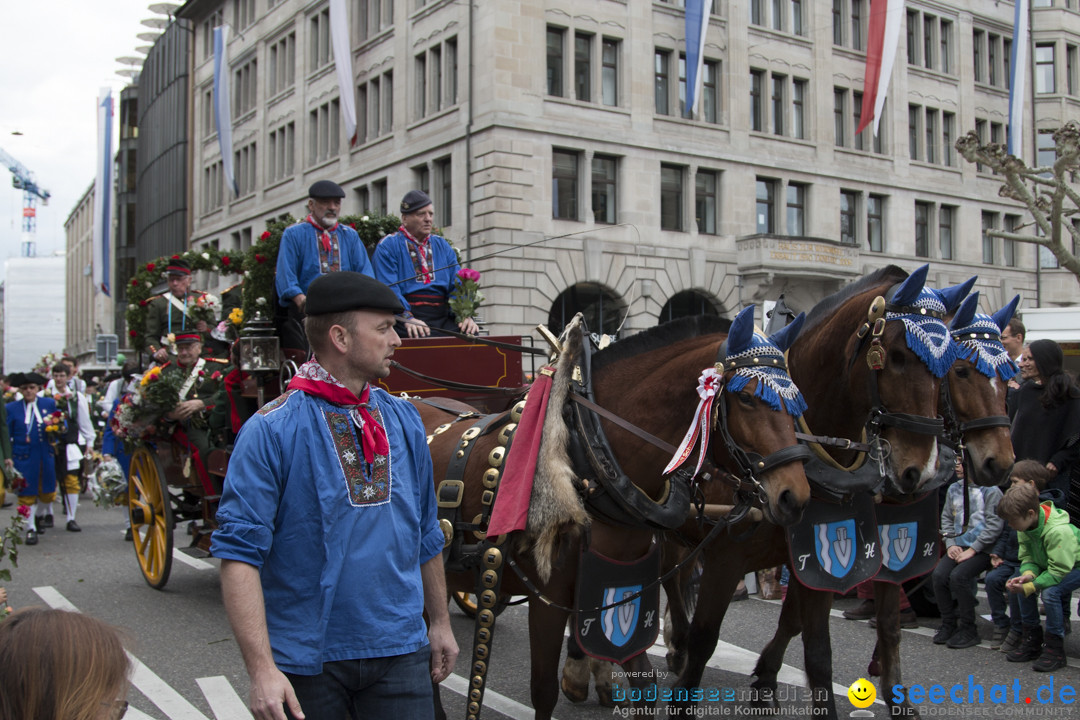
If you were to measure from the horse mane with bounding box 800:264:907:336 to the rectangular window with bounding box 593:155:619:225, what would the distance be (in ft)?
68.4

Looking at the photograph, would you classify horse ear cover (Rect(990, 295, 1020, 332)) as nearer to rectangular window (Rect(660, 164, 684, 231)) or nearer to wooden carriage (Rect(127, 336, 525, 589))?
wooden carriage (Rect(127, 336, 525, 589))

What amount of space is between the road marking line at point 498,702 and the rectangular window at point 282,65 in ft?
107

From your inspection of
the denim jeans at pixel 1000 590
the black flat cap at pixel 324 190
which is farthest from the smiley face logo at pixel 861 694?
the black flat cap at pixel 324 190

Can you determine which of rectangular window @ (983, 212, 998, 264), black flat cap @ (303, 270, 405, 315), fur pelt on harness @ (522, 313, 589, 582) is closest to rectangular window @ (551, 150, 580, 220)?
rectangular window @ (983, 212, 998, 264)

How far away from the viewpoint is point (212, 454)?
7488 mm

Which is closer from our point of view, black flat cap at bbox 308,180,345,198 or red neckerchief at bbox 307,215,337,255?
black flat cap at bbox 308,180,345,198

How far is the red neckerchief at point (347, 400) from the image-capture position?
2531 millimetres

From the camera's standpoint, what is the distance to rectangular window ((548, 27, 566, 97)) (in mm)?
25312

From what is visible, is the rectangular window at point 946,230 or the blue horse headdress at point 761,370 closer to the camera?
the blue horse headdress at point 761,370

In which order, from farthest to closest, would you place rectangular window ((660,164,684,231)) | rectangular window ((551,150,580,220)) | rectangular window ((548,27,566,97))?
rectangular window ((660,164,684,231)) < rectangular window ((548,27,566,97)) < rectangular window ((551,150,580,220))

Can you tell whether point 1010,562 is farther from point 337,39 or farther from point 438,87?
point 337,39

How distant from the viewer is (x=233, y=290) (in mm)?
9359

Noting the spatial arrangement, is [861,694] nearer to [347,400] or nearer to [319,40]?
[347,400]

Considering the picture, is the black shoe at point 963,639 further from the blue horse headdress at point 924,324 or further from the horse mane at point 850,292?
the horse mane at point 850,292
